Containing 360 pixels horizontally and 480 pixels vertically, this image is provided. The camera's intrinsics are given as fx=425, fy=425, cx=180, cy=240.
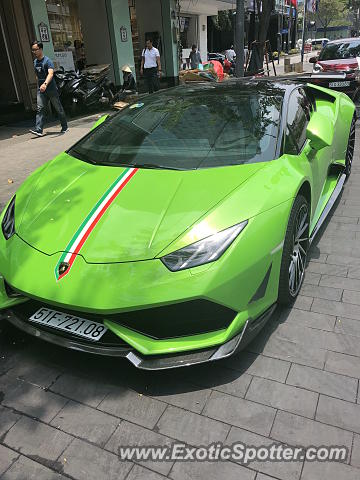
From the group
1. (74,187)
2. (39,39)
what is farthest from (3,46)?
(74,187)

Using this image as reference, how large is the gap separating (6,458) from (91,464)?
0.40m

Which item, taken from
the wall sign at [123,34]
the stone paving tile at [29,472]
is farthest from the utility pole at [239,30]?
the stone paving tile at [29,472]

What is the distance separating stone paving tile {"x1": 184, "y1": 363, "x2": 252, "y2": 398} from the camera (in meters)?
2.23

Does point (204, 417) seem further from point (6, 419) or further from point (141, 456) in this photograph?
point (6, 419)

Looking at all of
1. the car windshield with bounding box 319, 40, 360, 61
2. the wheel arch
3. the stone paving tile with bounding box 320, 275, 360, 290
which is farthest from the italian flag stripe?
the car windshield with bounding box 319, 40, 360, 61

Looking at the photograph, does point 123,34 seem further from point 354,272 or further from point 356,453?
point 356,453

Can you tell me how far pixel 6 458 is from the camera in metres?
1.92

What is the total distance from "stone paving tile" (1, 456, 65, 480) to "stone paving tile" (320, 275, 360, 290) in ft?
7.22

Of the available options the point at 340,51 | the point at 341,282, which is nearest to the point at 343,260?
the point at 341,282

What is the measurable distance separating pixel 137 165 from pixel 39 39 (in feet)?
29.8

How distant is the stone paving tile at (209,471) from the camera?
1.80 meters

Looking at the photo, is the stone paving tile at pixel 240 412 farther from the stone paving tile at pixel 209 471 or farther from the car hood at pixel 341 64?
the car hood at pixel 341 64

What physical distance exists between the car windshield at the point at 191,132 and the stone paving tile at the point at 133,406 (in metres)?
1.45

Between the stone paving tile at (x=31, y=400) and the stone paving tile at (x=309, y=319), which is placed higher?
the stone paving tile at (x=31, y=400)
